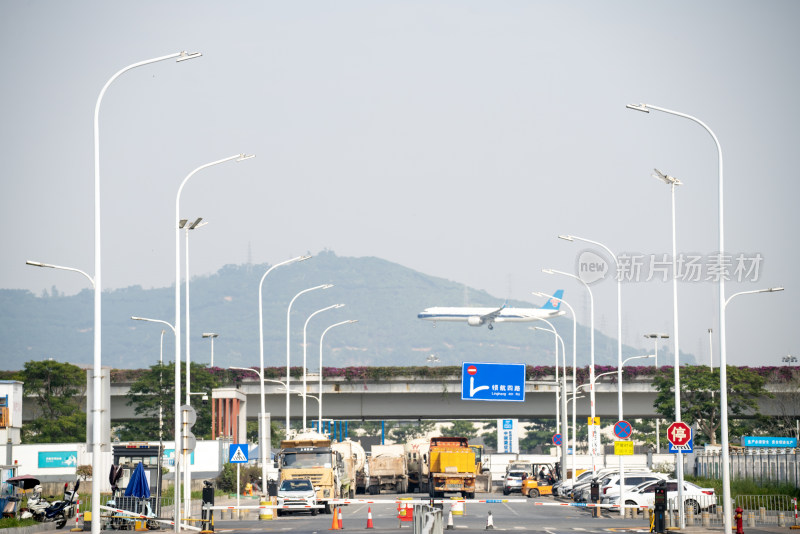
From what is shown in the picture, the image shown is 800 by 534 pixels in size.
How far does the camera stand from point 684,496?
39875 millimetres

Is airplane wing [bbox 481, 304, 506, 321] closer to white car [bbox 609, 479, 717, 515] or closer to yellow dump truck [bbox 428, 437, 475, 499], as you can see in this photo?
yellow dump truck [bbox 428, 437, 475, 499]

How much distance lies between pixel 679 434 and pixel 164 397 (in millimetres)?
61267

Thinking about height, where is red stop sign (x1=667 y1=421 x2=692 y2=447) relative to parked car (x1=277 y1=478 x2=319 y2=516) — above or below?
above

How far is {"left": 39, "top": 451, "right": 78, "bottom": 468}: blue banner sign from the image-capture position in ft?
202

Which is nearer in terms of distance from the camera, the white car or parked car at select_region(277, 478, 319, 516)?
the white car

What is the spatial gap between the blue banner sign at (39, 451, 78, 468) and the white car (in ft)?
107

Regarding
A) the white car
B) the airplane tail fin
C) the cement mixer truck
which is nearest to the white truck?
the cement mixer truck

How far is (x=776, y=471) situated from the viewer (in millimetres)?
46656

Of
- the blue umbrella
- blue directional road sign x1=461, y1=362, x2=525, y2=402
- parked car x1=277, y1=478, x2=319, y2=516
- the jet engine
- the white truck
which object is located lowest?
the white truck

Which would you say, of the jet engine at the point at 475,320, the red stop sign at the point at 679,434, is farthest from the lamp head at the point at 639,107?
the jet engine at the point at 475,320

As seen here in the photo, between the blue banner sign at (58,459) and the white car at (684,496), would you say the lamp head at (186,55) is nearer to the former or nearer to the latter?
the white car at (684,496)

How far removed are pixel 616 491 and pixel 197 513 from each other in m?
17.2

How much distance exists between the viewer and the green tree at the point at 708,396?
257 ft

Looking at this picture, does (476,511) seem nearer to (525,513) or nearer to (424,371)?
(525,513)
